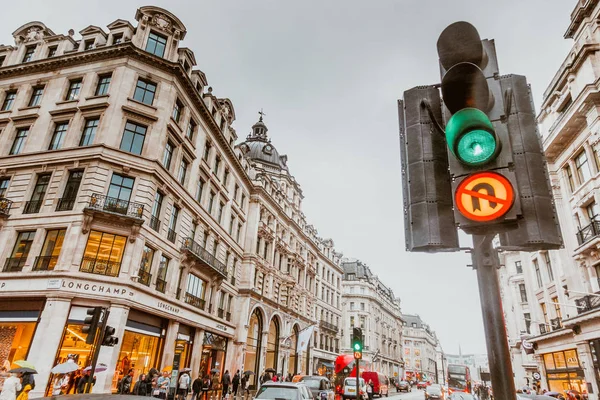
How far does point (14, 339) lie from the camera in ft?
63.7

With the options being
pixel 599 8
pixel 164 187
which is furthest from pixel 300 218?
pixel 599 8

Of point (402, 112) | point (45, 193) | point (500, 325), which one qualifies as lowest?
point (500, 325)

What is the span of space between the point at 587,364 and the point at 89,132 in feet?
113

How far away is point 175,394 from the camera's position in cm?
2025

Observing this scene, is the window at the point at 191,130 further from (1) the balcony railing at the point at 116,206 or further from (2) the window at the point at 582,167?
(2) the window at the point at 582,167

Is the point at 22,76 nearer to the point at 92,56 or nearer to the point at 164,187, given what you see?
the point at 92,56

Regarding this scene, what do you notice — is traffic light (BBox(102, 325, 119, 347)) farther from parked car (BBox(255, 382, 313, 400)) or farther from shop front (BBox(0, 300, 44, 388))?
shop front (BBox(0, 300, 44, 388))

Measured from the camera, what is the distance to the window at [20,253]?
21.0 meters

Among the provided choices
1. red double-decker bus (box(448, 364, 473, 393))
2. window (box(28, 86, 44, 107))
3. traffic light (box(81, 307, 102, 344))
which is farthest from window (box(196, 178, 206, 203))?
red double-decker bus (box(448, 364, 473, 393))

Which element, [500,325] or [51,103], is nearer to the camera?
[500,325]

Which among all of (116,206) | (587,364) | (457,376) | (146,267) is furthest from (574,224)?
(457,376)

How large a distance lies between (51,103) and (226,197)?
15.0 meters

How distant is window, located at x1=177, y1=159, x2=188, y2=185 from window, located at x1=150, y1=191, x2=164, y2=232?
2.57 metres

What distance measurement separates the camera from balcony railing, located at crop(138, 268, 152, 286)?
72.1 ft
